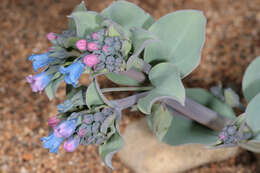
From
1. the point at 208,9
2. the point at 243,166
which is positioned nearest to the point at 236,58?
the point at 208,9

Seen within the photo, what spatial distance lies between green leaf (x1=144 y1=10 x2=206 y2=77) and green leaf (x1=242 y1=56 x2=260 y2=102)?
0.33m

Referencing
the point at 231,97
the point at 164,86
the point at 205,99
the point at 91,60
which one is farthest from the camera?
the point at 205,99

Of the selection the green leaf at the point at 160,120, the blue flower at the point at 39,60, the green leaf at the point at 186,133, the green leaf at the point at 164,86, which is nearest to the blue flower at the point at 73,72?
the blue flower at the point at 39,60

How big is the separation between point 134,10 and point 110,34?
0.76 feet

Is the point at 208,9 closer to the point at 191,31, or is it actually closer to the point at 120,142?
the point at 191,31

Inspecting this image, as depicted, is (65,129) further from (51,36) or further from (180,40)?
(180,40)

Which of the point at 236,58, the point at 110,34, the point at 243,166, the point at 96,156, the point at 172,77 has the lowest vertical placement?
the point at 243,166

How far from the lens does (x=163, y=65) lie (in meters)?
1.13

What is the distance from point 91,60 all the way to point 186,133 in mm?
720

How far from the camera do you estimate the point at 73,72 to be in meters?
0.97

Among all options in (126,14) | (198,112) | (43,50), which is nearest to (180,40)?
(126,14)

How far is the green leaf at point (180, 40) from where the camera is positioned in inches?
46.1

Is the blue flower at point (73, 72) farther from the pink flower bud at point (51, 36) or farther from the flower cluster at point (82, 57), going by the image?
the pink flower bud at point (51, 36)

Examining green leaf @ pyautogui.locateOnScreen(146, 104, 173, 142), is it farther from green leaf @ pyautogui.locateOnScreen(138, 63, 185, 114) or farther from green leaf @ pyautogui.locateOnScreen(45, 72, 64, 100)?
green leaf @ pyautogui.locateOnScreen(45, 72, 64, 100)
